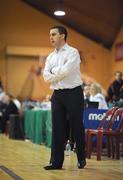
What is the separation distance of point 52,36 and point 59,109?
0.67m

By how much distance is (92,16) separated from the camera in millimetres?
13312

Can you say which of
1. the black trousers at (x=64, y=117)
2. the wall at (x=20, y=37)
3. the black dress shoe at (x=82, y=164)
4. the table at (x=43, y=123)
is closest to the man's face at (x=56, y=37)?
the black trousers at (x=64, y=117)

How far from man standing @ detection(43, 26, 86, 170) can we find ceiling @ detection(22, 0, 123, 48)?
26.4 ft

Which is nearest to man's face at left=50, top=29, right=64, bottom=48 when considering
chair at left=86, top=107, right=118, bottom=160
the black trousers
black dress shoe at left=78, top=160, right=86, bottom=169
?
the black trousers

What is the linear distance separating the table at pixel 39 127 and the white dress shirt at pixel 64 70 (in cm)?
343

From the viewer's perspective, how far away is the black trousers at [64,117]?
14.3ft

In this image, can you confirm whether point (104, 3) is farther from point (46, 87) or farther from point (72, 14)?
point (46, 87)

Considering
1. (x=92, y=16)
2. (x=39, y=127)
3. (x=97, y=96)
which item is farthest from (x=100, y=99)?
(x=92, y=16)

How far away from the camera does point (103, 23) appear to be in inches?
527

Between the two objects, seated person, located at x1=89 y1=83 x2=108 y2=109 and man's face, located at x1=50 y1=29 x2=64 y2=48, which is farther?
seated person, located at x1=89 y1=83 x2=108 y2=109

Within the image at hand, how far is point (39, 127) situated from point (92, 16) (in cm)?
551

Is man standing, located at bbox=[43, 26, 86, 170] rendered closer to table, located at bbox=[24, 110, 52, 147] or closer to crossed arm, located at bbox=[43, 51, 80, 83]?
crossed arm, located at bbox=[43, 51, 80, 83]

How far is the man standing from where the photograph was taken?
4.35 metres

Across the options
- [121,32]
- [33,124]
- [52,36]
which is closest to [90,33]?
[121,32]
